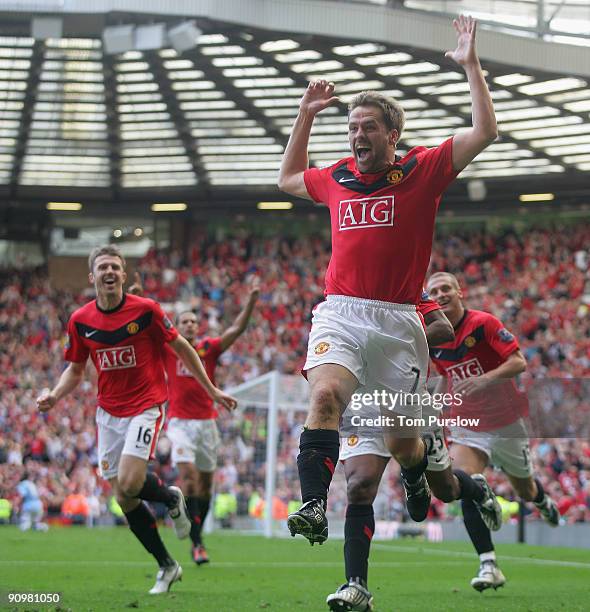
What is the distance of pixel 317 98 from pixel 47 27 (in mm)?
17372

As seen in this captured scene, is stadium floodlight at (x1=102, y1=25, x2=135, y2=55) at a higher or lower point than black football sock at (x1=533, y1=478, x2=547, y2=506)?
higher

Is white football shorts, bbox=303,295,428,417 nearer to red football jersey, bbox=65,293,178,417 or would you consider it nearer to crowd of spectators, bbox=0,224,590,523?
red football jersey, bbox=65,293,178,417

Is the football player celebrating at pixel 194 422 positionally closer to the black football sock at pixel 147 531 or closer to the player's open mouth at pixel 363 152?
the black football sock at pixel 147 531

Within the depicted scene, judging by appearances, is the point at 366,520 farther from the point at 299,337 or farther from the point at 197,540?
the point at 299,337

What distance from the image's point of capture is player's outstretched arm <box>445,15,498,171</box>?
5602 mm

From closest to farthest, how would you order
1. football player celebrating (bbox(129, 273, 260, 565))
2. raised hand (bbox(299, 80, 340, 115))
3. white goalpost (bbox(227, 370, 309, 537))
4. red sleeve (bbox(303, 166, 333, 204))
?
red sleeve (bbox(303, 166, 333, 204)), raised hand (bbox(299, 80, 340, 115)), football player celebrating (bbox(129, 273, 260, 565)), white goalpost (bbox(227, 370, 309, 537))

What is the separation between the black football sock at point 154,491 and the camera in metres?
8.64

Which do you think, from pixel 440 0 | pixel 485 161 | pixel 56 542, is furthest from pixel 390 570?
pixel 485 161

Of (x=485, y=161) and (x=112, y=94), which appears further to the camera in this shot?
(x=485, y=161)

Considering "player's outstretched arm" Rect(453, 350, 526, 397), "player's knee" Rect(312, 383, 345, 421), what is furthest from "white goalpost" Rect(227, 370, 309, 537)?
"player's knee" Rect(312, 383, 345, 421)

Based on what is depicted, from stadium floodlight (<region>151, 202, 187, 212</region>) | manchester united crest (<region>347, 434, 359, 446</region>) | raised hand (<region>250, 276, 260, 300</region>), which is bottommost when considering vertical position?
manchester united crest (<region>347, 434, 359, 446</region>)

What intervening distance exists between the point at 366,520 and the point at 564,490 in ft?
44.1

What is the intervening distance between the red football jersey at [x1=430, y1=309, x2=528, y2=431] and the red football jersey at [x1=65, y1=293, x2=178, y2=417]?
2.21m

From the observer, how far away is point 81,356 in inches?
347
